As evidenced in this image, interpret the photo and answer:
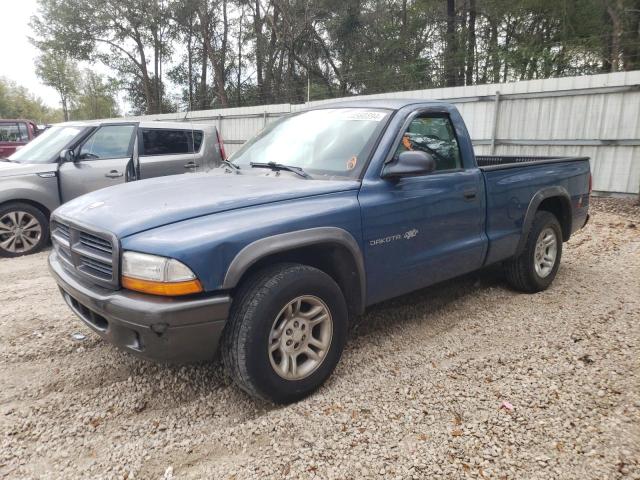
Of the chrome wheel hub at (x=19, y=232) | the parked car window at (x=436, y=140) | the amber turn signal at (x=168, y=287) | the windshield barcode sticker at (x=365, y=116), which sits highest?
the windshield barcode sticker at (x=365, y=116)

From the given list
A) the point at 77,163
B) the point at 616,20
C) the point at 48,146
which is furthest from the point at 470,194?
the point at 616,20

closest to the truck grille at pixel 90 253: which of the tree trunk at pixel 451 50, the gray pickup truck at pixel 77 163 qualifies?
the gray pickup truck at pixel 77 163

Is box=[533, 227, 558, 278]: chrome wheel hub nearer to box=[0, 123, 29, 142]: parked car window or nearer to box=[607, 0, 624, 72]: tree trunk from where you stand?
box=[607, 0, 624, 72]: tree trunk

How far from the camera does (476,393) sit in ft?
9.08

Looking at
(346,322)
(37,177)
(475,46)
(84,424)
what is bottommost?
(84,424)

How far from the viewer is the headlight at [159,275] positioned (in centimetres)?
220

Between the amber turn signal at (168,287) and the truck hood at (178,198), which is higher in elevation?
the truck hood at (178,198)

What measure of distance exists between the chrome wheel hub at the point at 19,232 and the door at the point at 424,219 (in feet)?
17.4

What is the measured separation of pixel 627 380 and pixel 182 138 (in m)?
6.70

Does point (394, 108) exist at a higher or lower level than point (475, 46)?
lower

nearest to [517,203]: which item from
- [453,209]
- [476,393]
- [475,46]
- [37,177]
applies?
[453,209]

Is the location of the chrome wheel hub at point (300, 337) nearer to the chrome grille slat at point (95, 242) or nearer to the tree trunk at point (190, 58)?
the chrome grille slat at point (95, 242)

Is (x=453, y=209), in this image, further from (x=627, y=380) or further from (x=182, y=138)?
(x=182, y=138)

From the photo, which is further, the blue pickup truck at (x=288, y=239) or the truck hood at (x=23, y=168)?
the truck hood at (x=23, y=168)
